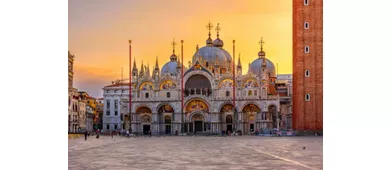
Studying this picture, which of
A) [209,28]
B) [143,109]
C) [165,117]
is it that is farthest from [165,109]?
[209,28]

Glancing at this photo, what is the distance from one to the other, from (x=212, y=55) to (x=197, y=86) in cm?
570

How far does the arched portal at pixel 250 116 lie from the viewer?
47.4 m

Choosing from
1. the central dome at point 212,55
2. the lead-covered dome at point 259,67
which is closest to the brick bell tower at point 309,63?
the central dome at point 212,55

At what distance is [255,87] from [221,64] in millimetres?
7019

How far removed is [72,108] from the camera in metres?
49.5

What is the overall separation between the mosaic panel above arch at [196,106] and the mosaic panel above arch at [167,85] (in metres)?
2.25

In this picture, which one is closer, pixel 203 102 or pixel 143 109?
pixel 203 102

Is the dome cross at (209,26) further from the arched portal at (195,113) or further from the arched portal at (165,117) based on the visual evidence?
the arched portal at (165,117)

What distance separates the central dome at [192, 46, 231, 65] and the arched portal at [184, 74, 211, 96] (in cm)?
420

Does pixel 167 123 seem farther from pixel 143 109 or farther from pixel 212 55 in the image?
pixel 212 55

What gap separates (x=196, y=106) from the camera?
160 ft

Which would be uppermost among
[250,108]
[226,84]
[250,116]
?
[226,84]
